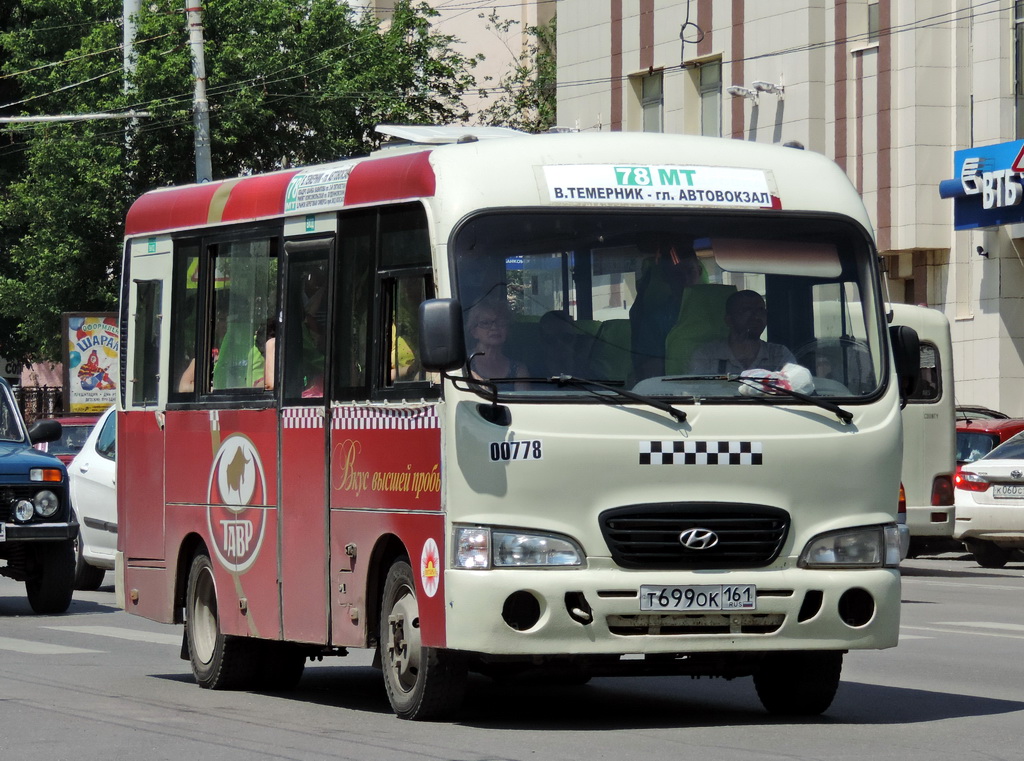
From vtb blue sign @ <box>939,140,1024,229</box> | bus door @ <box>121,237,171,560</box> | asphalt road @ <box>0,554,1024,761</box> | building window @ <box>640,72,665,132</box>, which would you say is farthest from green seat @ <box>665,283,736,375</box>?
building window @ <box>640,72,665,132</box>

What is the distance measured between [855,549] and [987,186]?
2605 cm

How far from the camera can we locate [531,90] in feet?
184

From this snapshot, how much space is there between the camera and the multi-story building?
35.3 m

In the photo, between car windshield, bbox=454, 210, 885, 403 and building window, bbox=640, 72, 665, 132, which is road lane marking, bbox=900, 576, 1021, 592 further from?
building window, bbox=640, 72, 665, 132

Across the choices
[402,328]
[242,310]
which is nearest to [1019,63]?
[242,310]

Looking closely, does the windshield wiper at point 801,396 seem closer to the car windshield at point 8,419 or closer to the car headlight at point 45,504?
the car headlight at point 45,504

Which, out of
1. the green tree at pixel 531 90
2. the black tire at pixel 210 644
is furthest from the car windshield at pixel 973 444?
the green tree at pixel 531 90

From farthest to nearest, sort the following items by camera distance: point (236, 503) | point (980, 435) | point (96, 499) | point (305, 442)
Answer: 1. point (980, 435)
2. point (96, 499)
3. point (236, 503)
4. point (305, 442)

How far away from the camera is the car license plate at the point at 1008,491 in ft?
77.6

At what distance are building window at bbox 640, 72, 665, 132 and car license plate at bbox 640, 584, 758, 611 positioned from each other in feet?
115

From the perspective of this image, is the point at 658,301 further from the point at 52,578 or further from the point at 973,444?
the point at 973,444

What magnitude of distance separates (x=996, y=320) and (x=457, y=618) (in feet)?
→ 91.7

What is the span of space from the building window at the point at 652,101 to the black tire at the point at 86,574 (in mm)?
24425

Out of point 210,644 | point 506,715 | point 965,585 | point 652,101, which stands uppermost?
point 652,101
